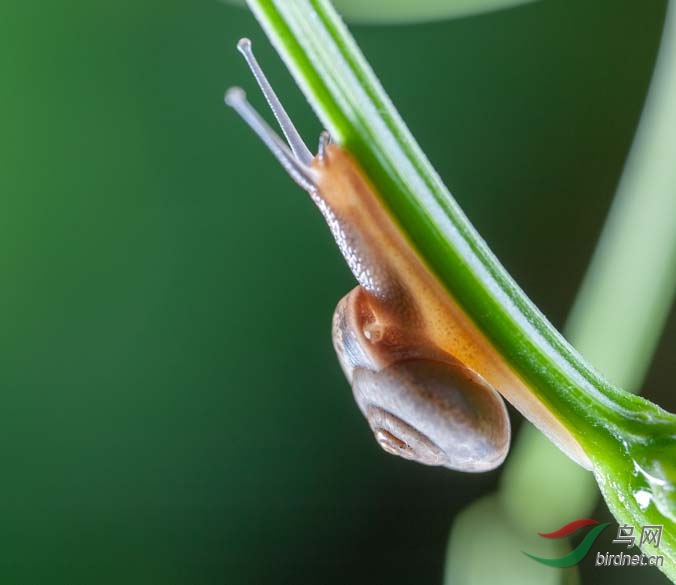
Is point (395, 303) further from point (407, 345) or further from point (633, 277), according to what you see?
point (633, 277)

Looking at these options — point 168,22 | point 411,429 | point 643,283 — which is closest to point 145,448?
point 168,22

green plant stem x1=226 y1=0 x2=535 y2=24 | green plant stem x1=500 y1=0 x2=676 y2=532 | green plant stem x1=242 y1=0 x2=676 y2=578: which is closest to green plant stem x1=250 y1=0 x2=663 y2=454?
green plant stem x1=242 y1=0 x2=676 y2=578

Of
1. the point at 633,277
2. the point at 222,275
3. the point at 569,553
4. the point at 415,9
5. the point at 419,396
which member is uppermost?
A: the point at 415,9

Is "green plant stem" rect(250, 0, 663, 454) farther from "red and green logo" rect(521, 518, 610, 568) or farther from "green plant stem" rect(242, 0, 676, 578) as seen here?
"red and green logo" rect(521, 518, 610, 568)

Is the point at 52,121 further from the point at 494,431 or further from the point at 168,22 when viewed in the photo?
the point at 494,431

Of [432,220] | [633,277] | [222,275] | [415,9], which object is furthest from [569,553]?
[432,220]

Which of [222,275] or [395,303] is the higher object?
[222,275]

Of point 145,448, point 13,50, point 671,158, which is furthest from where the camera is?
point 145,448

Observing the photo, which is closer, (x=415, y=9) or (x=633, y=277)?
(x=633, y=277)
